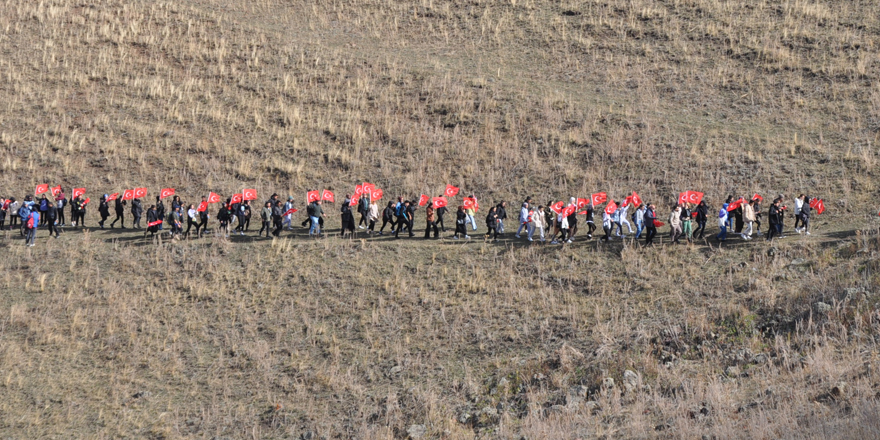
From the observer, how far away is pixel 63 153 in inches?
1316

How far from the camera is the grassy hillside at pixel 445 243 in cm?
1529

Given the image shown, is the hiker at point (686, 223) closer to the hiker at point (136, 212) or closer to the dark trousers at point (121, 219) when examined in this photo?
the hiker at point (136, 212)

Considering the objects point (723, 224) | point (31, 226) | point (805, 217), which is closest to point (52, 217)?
point (31, 226)

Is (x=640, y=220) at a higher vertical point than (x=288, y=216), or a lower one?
higher

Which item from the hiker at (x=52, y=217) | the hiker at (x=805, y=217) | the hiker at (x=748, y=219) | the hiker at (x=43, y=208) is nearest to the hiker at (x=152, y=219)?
the hiker at (x=52, y=217)

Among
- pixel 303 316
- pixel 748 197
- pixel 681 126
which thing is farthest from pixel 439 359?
pixel 681 126

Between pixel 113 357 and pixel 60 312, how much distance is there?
3.06 metres

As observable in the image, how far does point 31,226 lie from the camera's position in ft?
80.7

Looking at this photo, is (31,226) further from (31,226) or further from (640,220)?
(640,220)

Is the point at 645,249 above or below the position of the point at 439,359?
above

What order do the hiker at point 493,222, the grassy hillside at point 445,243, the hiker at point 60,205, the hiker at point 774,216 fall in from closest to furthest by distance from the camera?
the grassy hillside at point 445,243
the hiker at point 774,216
the hiker at point 493,222
the hiker at point 60,205

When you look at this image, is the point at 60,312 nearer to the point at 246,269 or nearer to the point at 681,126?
the point at 246,269

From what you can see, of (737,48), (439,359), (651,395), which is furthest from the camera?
(737,48)

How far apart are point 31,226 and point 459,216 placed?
42.8 ft
